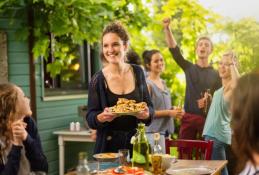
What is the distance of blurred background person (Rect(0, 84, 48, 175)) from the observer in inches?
94.6

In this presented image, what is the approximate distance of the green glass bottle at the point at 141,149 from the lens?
7.82 feet

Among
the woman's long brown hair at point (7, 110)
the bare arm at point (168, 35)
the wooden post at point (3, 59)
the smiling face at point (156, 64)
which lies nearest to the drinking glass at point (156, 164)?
the woman's long brown hair at point (7, 110)

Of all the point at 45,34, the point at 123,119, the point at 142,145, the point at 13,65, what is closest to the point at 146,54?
the point at 45,34

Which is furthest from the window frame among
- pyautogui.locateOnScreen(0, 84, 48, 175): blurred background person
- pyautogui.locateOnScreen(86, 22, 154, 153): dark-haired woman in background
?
pyautogui.locateOnScreen(0, 84, 48, 175): blurred background person

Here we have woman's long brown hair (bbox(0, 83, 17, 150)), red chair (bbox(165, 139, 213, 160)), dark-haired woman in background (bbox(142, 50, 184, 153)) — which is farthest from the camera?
dark-haired woman in background (bbox(142, 50, 184, 153))

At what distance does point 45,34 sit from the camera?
Answer: 4348 mm

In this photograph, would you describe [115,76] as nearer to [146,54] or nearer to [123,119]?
[123,119]

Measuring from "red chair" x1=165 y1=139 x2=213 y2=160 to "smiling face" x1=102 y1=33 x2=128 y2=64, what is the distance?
69 centimetres

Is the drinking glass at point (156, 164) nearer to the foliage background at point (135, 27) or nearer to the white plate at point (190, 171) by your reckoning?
the white plate at point (190, 171)

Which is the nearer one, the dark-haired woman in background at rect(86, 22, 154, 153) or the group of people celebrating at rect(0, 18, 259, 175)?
the group of people celebrating at rect(0, 18, 259, 175)

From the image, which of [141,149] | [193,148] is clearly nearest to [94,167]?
[141,149]

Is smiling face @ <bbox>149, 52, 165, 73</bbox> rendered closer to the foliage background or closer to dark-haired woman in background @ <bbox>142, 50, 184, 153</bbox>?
dark-haired woman in background @ <bbox>142, 50, 184, 153</bbox>

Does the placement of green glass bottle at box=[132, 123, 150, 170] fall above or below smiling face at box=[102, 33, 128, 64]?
below

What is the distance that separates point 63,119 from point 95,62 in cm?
99
